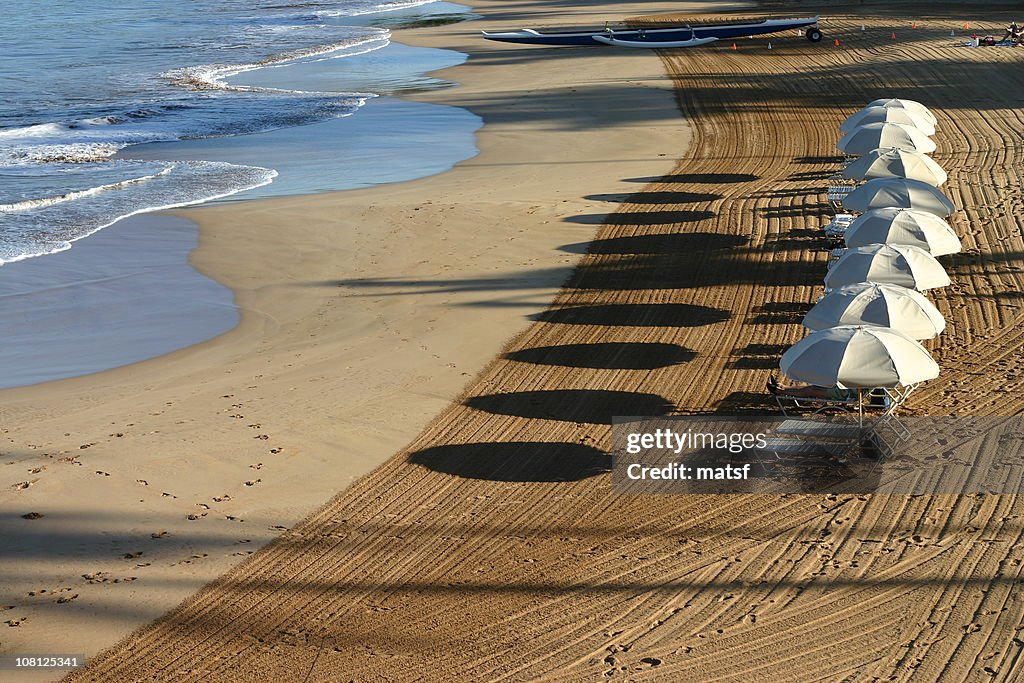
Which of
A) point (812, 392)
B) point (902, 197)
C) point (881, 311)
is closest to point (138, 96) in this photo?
point (902, 197)

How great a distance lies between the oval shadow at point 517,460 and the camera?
12133 mm

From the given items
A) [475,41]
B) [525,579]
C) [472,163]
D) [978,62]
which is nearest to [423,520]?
[525,579]

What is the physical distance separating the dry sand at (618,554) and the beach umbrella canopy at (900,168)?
2169mm

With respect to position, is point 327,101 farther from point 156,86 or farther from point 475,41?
point 475,41

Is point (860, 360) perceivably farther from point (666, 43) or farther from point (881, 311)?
point (666, 43)

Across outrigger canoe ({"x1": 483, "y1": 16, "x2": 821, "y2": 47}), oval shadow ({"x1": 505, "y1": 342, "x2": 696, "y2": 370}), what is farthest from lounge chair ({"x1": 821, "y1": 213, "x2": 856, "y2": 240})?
outrigger canoe ({"x1": 483, "y1": 16, "x2": 821, "y2": 47})

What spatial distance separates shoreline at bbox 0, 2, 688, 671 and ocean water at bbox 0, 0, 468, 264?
2.77 meters

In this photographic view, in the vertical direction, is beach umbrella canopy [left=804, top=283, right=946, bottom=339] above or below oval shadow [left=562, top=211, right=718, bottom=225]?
above

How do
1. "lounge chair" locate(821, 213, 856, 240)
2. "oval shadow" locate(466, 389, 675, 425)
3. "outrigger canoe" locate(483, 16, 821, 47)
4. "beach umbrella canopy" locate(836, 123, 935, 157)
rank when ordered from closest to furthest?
"oval shadow" locate(466, 389, 675, 425)
"lounge chair" locate(821, 213, 856, 240)
"beach umbrella canopy" locate(836, 123, 935, 157)
"outrigger canoe" locate(483, 16, 821, 47)

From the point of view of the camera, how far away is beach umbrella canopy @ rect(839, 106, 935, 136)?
21688 millimetres

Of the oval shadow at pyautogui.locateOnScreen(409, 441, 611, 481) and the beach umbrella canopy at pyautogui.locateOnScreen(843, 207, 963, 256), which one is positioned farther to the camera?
the beach umbrella canopy at pyautogui.locateOnScreen(843, 207, 963, 256)

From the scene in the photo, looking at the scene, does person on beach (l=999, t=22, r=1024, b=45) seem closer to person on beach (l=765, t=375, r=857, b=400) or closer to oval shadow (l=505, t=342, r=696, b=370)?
oval shadow (l=505, t=342, r=696, b=370)

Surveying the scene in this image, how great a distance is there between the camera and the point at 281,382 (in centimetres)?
1464

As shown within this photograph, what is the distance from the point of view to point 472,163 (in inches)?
1032
